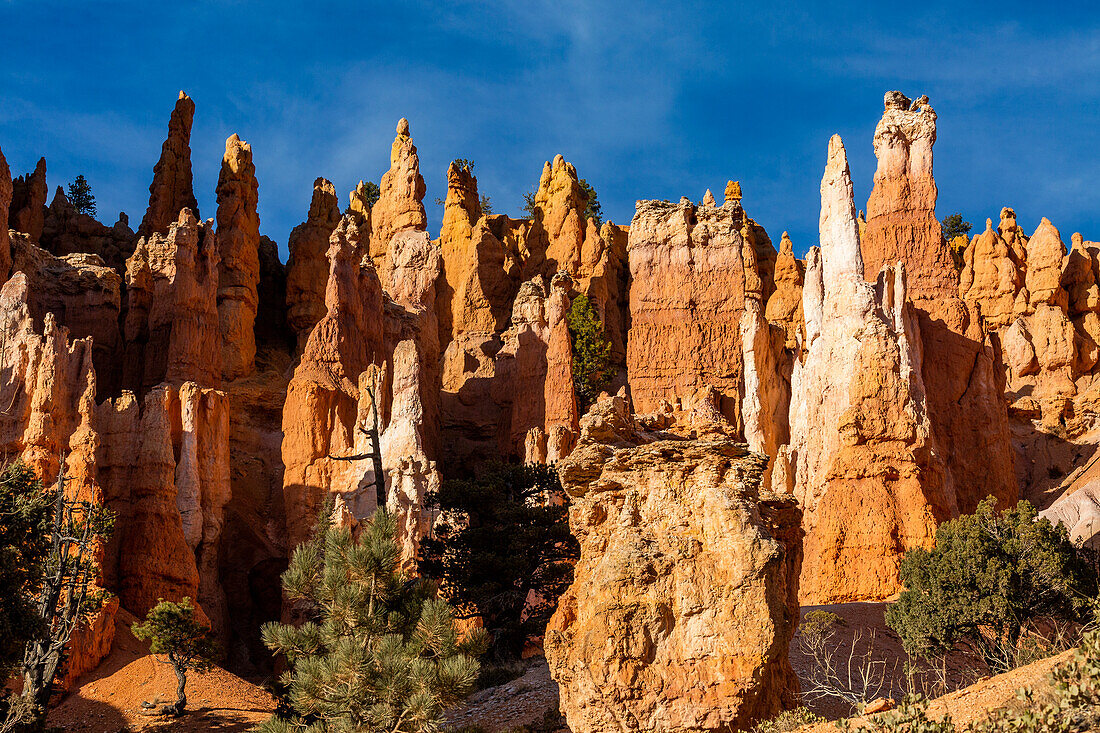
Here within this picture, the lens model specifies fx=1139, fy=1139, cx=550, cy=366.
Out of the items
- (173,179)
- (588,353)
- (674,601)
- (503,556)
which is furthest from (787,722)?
(173,179)

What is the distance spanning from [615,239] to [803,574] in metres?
31.8

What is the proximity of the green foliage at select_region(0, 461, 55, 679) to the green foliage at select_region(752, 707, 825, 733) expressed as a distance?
585 inches

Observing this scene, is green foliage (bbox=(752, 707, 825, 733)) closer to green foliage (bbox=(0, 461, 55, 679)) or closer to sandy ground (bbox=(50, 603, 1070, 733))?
sandy ground (bbox=(50, 603, 1070, 733))

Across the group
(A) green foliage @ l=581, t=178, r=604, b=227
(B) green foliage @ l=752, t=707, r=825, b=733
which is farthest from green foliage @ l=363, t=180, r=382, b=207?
(B) green foliage @ l=752, t=707, r=825, b=733

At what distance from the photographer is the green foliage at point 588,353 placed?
46.7 m

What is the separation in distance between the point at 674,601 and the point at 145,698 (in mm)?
17297

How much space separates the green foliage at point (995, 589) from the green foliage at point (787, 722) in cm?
777

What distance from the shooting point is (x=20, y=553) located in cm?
2436

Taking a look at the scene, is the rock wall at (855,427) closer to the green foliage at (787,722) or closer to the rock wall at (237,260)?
the green foliage at (787,722)

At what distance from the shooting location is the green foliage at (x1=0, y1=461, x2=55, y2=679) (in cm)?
2245

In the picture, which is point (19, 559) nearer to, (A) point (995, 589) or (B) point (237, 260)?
(A) point (995, 589)

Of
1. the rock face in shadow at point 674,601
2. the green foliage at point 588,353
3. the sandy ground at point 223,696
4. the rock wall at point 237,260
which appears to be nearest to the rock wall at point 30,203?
the rock wall at point 237,260

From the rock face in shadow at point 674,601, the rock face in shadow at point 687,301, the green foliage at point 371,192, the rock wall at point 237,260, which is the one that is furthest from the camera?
the green foliage at point 371,192

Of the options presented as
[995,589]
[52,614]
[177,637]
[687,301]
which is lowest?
[177,637]
